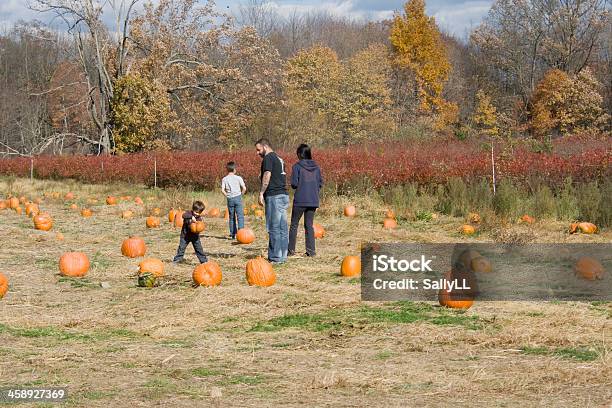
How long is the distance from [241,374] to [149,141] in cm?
3420

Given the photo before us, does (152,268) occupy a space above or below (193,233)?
below

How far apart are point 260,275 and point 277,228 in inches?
64.5

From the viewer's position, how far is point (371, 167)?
19.2 metres

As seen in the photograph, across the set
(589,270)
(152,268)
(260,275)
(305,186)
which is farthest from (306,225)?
(589,270)

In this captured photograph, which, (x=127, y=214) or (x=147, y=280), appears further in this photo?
(x=127, y=214)

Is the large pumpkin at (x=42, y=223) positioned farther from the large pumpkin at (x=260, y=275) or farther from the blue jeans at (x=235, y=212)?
the large pumpkin at (x=260, y=275)

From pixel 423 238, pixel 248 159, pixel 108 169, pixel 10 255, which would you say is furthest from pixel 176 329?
pixel 108 169

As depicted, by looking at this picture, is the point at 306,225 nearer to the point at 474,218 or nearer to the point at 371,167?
the point at 474,218

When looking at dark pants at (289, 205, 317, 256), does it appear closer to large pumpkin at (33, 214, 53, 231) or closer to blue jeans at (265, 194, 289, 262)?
blue jeans at (265, 194, 289, 262)

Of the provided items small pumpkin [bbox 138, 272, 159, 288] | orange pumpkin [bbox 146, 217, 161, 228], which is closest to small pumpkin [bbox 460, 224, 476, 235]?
orange pumpkin [bbox 146, 217, 161, 228]

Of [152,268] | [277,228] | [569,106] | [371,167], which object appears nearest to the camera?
[152,268]

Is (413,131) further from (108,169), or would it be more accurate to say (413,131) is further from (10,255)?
(10,255)

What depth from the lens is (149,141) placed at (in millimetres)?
38625

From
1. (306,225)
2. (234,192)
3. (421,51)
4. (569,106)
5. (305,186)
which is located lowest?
(306,225)
